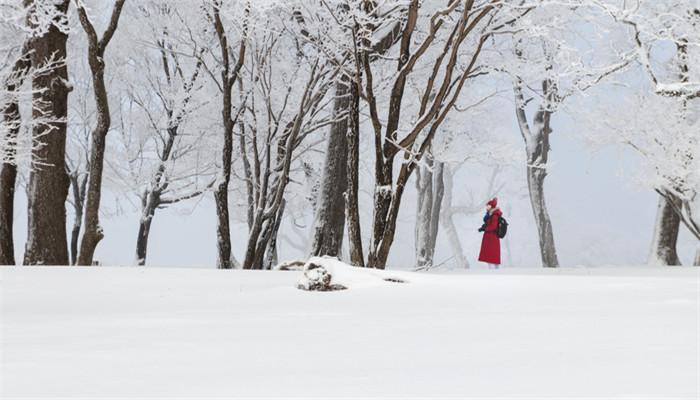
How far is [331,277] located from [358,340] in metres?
3.07

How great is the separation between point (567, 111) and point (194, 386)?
57.9 ft

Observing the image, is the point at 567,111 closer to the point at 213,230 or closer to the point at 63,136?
the point at 63,136

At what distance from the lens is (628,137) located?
19578 mm

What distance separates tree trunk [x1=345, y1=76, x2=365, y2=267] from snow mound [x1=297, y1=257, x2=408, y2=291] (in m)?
3.45

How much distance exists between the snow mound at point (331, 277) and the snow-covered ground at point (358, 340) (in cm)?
4

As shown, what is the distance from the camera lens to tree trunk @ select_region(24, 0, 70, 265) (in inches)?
492

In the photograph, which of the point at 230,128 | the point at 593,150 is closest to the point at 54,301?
the point at 230,128

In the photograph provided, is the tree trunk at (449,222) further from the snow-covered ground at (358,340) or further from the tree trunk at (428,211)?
the snow-covered ground at (358,340)

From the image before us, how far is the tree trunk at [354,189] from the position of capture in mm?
11562

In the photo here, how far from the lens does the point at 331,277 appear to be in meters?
7.67

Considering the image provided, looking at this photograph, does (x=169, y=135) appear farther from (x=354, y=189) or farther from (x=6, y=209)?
(x=354, y=189)

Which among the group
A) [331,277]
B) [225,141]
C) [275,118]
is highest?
[275,118]

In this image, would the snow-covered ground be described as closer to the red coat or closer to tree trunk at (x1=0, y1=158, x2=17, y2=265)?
the red coat

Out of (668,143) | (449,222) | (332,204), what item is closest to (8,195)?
(332,204)
